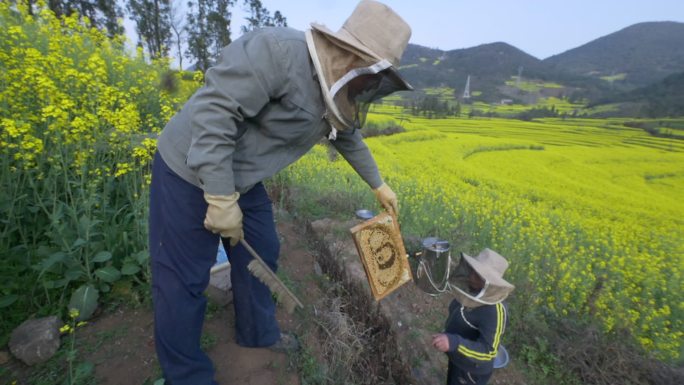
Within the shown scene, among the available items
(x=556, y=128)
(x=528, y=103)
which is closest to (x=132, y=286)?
(x=556, y=128)

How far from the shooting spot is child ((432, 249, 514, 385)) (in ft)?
6.08

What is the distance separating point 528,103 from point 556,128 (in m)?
14.1

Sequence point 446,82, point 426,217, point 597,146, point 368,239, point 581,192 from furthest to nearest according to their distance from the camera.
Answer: point 446,82, point 597,146, point 581,192, point 426,217, point 368,239

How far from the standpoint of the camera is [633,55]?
5191 cm

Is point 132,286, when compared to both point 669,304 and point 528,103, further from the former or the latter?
point 528,103

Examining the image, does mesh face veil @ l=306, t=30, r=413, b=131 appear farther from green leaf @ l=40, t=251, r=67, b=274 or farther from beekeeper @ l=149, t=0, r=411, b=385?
green leaf @ l=40, t=251, r=67, b=274

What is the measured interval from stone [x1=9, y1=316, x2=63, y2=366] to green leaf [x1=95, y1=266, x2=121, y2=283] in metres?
0.32

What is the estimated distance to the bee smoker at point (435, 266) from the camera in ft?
10.6

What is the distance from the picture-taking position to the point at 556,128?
15273 millimetres

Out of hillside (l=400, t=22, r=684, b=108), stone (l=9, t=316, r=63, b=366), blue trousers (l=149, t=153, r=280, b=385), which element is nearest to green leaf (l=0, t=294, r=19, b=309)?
stone (l=9, t=316, r=63, b=366)

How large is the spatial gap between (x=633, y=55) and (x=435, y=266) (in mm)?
69993

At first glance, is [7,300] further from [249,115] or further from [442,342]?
[442,342]

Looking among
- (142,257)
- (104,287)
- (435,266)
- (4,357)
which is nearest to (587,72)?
(435,266)

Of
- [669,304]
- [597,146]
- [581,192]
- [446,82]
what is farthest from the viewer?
[446,82]
